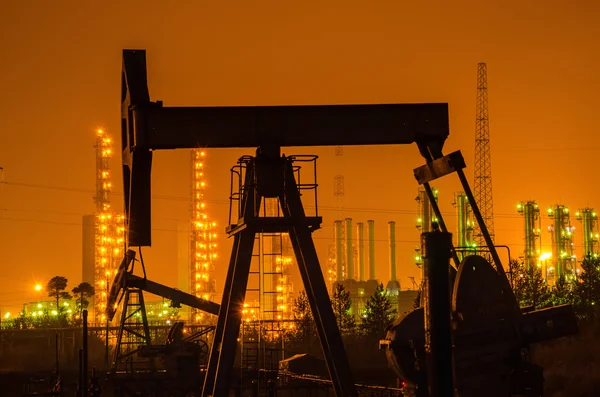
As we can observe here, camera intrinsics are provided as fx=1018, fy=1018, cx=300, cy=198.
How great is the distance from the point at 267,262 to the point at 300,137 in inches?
3730

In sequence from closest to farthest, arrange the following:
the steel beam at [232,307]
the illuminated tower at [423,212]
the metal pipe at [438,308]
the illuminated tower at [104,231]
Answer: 1. the metal pipe at [438,308]
2. the steel beam at [232,307]
3. the illuminated tower at [104,231]
4. the illuminated tower at [423,212]

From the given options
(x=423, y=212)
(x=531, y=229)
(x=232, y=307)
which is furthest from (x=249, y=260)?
(x=531, y=229)

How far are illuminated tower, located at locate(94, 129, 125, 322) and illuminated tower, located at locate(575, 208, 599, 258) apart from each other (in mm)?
52010

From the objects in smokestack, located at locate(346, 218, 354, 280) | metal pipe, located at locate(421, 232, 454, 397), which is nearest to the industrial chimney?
smokestack, located at locate(346, 218, 354, 280)

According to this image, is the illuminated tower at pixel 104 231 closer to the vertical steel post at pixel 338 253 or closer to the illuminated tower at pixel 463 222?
the illuminated tower at pixel 463 222

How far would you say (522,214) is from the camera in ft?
330

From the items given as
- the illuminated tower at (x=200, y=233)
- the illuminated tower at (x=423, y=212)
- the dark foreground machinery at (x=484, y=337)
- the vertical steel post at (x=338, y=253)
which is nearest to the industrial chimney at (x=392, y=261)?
the vertical steel post at (x=338, y=253)

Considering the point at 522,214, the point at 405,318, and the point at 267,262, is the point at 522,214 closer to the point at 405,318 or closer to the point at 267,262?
the point at 267,262

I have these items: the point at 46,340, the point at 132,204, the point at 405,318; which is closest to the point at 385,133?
the point at 405,318

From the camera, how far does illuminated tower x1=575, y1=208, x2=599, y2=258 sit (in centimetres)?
10821

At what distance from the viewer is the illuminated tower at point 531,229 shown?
97.9 metres

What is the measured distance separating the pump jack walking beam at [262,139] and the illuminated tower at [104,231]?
2331 inches

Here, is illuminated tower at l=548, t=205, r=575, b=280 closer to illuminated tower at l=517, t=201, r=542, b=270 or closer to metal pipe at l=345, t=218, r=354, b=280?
illuminated tower at l=517, t=201, r=542, b=270

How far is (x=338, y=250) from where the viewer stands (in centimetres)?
11862
